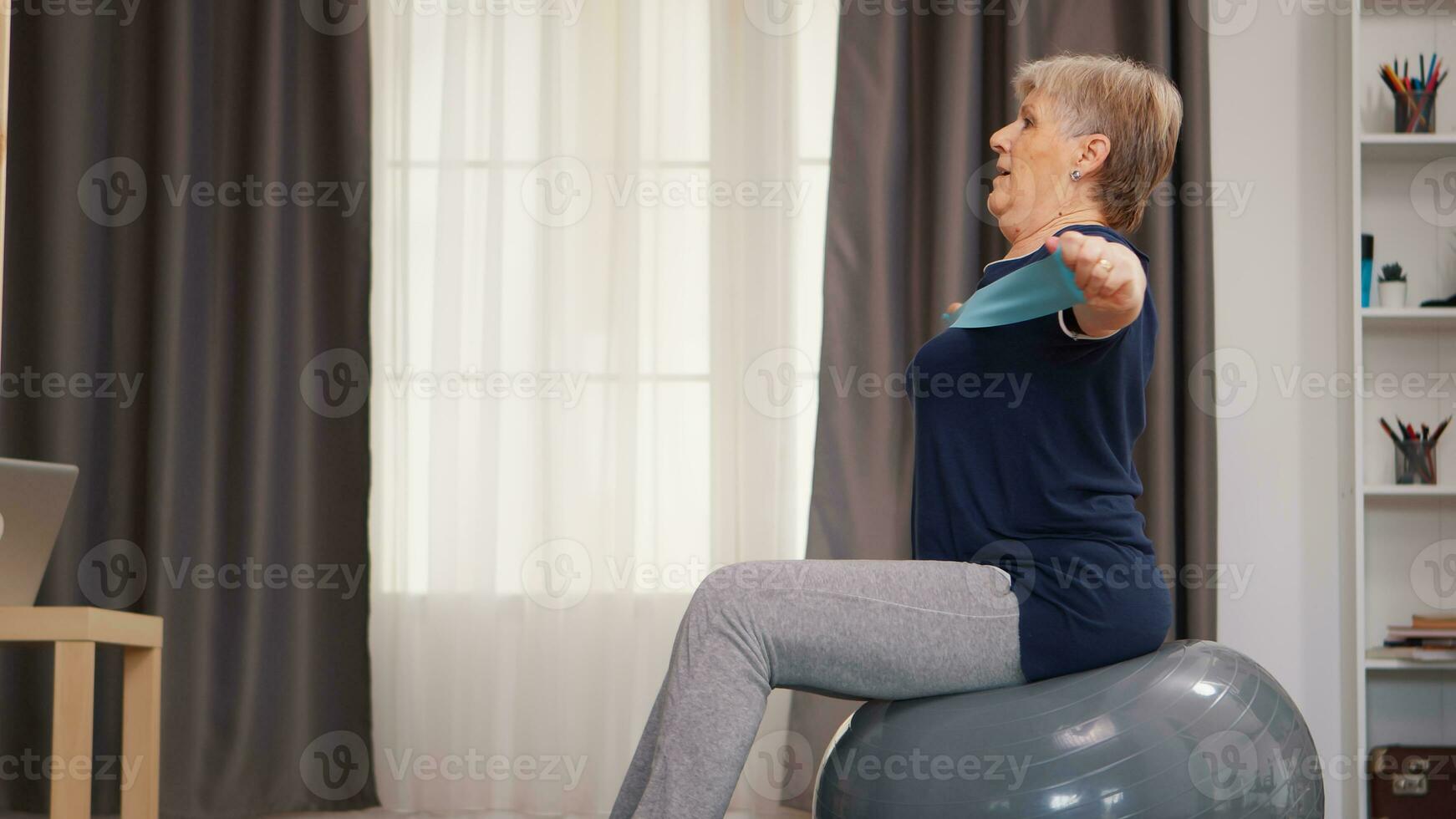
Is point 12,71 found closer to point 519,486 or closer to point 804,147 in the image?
point 519,486

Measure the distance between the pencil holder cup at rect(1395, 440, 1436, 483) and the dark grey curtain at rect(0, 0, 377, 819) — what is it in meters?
2.44

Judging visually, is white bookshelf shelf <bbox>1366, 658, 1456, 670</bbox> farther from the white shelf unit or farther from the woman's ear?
the woman's ear

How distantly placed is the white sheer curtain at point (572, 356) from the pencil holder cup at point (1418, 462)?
136 cm

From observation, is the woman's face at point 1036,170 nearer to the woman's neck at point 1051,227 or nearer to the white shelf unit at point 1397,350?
the woman's neck at point 1051,227

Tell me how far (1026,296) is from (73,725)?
1.54 m

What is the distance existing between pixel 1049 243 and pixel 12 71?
3030 mm

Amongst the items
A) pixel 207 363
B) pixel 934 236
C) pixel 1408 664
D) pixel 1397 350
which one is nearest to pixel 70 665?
pixel 207 363

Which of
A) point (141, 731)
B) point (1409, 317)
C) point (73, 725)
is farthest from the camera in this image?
point (1409, 317)

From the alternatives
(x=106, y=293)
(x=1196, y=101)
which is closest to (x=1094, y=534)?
(x=1196, y=101)

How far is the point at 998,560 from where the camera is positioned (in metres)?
1.37

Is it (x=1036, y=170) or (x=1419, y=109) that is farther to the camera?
(x=1419, y=109)

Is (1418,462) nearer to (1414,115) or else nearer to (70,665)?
(1414,115)

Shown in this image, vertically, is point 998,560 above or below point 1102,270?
below

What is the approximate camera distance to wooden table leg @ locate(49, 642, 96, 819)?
A: 1.85m
